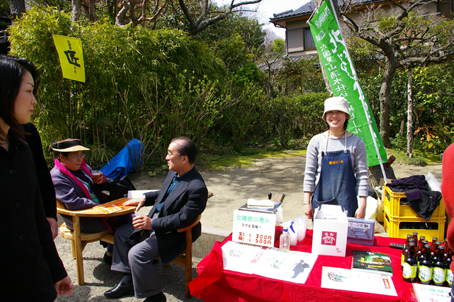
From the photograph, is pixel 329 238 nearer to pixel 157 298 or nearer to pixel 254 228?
pixel 254 228

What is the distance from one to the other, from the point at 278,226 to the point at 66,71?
13.1ft

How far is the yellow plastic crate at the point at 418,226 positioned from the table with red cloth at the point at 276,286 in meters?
1.05

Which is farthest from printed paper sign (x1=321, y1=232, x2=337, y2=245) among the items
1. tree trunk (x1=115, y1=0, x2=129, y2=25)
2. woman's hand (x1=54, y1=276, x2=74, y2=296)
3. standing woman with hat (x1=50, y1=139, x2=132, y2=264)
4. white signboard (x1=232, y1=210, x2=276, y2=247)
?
tree trunk (x1=115, y1=0, x2=129, y2=25)

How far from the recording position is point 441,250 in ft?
5.69

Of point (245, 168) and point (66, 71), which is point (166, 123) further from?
point (66, 71)

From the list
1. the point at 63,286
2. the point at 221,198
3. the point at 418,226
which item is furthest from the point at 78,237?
the point at 418,226

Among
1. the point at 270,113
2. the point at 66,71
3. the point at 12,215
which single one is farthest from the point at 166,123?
the point at 12,215

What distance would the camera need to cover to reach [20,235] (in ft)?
4.37

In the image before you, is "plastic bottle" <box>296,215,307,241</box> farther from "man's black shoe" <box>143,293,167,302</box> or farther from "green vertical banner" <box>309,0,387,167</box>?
"green vertical banner" <box>309,0,387,167</box>

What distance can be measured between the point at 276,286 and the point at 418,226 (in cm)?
202

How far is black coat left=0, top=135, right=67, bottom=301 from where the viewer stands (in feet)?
4.25

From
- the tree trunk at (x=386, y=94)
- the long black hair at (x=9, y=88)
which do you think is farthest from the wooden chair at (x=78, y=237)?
the tree trunk at (x=386, y=94)

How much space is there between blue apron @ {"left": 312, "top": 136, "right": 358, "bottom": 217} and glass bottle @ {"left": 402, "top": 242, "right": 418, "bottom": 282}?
0.81m

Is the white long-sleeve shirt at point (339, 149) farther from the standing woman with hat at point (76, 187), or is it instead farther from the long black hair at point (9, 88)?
the long black hair at point (9, 88)
